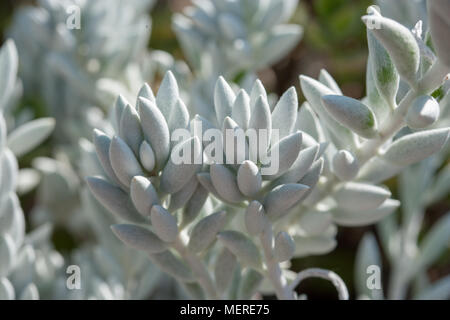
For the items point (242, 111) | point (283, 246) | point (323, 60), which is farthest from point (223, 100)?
point (323, 60)

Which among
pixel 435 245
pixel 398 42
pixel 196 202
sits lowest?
pixel 435 245

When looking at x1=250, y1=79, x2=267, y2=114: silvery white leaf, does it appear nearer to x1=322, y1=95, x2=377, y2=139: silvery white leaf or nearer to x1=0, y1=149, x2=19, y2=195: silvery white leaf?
x1=322, y1=95, x2=377, y2=139: silvery white leaf

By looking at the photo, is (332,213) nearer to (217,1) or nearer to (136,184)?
(136,184)

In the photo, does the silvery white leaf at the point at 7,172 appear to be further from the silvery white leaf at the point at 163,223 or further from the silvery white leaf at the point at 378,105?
the silvery white leaf at the point at 378,105

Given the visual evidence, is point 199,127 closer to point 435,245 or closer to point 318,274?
point 318,274

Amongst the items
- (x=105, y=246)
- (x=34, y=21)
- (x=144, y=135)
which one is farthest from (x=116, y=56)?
(x=144, y=135)

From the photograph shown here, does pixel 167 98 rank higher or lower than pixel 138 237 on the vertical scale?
higher
